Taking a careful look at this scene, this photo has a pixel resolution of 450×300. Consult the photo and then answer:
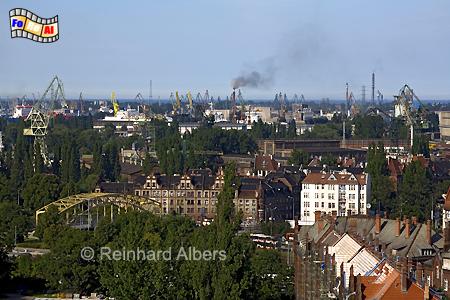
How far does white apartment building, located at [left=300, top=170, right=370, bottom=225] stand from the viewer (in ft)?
187

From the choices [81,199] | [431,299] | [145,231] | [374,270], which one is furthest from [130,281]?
[81,199]

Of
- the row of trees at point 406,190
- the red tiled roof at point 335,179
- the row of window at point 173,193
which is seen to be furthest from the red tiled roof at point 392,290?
the row of window at point 173,193

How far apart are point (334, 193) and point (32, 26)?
3044 centimetres

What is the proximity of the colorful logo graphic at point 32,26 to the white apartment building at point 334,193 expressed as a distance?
29.8 meters

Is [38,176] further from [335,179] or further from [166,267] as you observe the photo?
[166,267]

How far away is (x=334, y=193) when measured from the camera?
5709 centimetres

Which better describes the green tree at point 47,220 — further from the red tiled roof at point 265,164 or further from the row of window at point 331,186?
the red tiled roof at point 265,164

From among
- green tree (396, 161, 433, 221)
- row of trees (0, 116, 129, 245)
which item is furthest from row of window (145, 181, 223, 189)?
green tree (396, 161, 433, 221)

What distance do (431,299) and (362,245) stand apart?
749 centimetres

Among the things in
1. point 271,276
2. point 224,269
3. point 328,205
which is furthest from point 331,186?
point 224,269

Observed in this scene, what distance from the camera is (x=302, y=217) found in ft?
186

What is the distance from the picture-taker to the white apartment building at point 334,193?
57.0 meters

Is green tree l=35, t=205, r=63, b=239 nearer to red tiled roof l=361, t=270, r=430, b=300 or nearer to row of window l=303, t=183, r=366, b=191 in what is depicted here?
row of window l=303, t=183, r=366, b=191

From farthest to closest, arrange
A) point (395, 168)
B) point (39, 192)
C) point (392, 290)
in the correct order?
point (395, 168), point (39, 192), point (392, 290)
